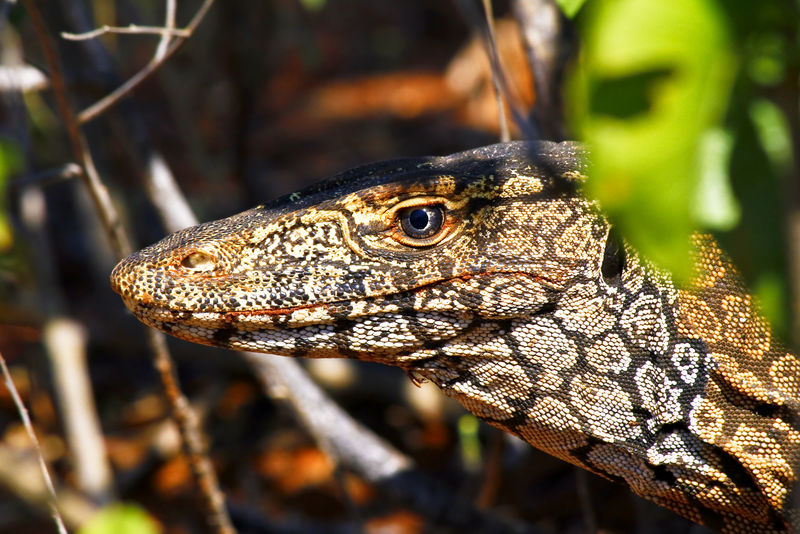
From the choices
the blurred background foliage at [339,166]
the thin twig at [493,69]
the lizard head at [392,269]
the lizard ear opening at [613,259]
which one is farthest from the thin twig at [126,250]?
the lizard ear opening at [613,259]

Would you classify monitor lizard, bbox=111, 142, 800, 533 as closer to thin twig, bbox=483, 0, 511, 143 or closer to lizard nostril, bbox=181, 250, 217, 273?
lizard nostril, bbox=181, 250, 217, 273

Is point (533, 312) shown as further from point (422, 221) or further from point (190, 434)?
point (190, 434)

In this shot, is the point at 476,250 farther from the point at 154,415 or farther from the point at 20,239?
the point at 154,415

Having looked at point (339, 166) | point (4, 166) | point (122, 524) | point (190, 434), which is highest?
point (4, 166)

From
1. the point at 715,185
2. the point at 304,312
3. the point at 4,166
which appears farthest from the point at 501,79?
the point at 715,185

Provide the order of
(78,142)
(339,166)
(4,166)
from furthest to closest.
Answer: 1. (339,166)
2. (78,142)
3. (4,166)

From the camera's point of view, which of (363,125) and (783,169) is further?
(363,125)

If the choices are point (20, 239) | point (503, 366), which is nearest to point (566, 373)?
point (503, 366)

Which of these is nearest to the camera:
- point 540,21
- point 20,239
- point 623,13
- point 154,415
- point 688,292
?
point 623,13
